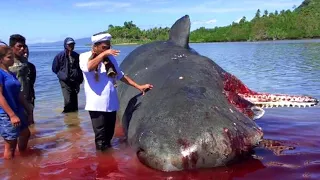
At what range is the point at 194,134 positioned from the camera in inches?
195

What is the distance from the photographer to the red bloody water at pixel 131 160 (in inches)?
204

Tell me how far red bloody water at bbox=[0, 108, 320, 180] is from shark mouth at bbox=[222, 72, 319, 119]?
0.58m

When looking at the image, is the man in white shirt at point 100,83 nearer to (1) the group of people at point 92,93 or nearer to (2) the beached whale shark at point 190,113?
(1) the group of people at point 92,93

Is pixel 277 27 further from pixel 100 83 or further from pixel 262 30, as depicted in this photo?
pixel 100 83

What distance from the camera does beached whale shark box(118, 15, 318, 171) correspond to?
4.94 meters

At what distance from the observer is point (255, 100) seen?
6.84 meters

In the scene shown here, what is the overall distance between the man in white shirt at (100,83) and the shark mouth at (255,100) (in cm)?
172

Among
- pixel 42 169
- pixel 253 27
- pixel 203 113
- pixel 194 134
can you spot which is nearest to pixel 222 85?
pixel 203 113

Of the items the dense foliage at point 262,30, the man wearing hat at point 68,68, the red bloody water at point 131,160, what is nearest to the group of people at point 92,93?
the red bloody water at point 131,160

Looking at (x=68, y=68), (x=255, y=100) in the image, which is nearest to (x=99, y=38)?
(x=255, y=100)

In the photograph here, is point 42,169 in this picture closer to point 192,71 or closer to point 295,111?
point 192,71

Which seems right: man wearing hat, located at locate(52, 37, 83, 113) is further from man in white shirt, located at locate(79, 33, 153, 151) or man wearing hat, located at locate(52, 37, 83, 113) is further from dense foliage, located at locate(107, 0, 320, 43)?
dense foliage, located at locate(107, 0, 320, 43)

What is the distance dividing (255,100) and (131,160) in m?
2.31

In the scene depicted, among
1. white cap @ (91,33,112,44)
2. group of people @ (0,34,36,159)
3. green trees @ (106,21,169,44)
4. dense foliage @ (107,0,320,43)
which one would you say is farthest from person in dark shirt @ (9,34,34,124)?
green trees @ (106,21,169,44)
